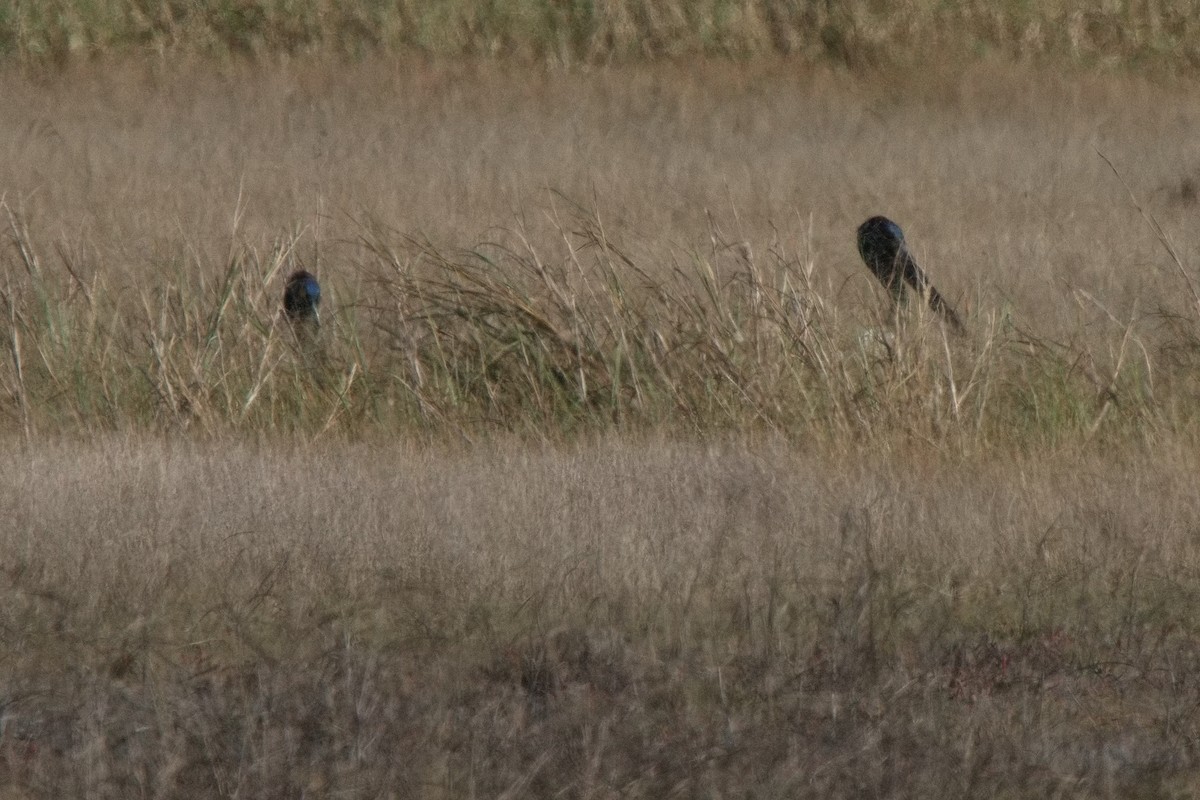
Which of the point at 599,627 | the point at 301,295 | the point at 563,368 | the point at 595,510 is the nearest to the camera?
the point at 599,627

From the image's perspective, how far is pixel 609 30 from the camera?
625 inches

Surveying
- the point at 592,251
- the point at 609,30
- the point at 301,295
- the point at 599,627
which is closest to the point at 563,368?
the point at 301,295

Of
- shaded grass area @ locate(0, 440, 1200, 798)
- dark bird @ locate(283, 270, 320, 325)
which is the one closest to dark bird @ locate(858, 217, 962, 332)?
shaded grass area @ locate(0, 440, 1200, 798)

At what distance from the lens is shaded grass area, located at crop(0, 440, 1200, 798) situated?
3051 millimetres

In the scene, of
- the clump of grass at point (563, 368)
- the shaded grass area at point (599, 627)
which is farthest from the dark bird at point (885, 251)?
the shaded grass area at point (599, 627)

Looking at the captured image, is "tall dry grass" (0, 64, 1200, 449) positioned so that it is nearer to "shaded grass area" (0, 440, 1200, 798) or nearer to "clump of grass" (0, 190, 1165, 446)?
"clump of grass" (0, 190, 1165, 446)

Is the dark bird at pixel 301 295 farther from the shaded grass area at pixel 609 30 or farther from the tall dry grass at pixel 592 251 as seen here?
the shaded grass area at pixel 609 30

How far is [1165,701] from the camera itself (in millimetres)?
3402

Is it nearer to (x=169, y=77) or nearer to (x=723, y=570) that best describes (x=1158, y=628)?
(x=723, y=570)

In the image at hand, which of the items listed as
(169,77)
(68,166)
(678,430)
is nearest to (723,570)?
(678,430)

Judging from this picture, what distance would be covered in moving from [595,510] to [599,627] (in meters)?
0.89

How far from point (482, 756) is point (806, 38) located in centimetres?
1324

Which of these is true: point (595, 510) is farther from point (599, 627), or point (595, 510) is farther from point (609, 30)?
point (609, 30)

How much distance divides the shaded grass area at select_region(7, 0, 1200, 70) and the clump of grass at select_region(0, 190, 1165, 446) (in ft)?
28.6
